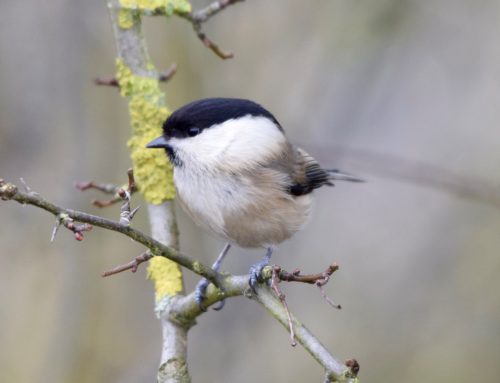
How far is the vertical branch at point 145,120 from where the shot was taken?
96.7 inches

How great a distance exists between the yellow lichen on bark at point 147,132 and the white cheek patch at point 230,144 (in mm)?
125

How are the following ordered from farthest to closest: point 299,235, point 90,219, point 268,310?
1. point 299,235
2. point 268,310
3. point 90,219

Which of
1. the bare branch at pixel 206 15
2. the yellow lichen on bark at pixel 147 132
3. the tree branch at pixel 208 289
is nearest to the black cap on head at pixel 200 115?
the yellow lichen on bark at pixel 147 132

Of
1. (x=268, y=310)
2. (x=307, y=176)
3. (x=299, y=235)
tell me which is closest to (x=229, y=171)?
(x=307, y=176)

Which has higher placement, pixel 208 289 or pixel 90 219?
pixel 90 219

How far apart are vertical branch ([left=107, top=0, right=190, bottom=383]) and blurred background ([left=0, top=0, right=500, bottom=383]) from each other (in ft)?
2.76

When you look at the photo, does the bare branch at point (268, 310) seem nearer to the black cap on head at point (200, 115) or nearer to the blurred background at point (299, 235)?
the black cap on head at point (200, 115)

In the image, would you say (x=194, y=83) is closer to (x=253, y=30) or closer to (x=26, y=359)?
(x=253, y=30)

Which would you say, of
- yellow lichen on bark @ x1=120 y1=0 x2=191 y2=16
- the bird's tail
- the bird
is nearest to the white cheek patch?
the bird

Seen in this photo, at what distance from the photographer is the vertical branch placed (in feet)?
8.05

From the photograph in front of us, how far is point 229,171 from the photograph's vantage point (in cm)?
253

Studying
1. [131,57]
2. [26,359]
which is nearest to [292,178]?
[131,57]

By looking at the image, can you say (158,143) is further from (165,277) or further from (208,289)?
(208,289)

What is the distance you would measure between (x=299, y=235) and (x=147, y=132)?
1.63 meters
